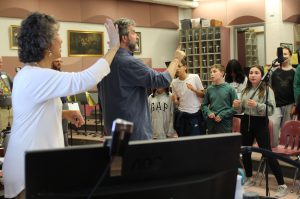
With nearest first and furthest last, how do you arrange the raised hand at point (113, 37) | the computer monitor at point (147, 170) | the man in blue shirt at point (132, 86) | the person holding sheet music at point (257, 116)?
the computer monitor at point (147, 170) → the raised hand at point (113, 37) → the man in blue shirt at point (132, 86) → the person holding sheet music at point (257, 116)

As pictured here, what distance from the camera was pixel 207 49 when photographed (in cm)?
1149

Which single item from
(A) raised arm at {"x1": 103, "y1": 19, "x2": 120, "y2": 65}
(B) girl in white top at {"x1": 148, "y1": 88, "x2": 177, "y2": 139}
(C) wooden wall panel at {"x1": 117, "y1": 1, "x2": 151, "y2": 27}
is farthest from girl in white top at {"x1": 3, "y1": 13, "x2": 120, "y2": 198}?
Answer: (C) wooden wall panel at {"x1": 117, "y1": 1, "x2": 151, "y2": 27}

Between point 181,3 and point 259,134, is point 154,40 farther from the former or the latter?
point 259,134

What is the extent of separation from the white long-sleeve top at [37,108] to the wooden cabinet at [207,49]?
382 inches

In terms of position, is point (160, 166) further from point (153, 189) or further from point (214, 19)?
point (214, 19)

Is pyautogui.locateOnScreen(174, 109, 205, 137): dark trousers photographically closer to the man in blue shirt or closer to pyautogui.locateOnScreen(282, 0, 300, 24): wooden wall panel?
the man in blue shirt

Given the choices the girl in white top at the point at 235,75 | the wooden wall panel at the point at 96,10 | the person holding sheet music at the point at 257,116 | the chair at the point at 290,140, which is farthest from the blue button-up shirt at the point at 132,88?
the wooden wall panel at the point at 96,10

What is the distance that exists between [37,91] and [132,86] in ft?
4.04

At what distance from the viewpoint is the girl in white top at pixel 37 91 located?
181 cm

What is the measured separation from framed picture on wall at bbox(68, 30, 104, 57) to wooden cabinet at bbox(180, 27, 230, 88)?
2.54 m

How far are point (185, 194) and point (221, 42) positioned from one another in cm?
1045

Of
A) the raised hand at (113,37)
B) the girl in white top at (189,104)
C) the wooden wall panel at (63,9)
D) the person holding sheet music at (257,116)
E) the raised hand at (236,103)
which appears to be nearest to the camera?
the raised hand at (113,37)

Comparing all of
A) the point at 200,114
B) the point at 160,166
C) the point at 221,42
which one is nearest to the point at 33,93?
the point at 160,166

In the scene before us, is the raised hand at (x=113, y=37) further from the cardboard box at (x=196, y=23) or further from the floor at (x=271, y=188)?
the cardboard box at (x=196, y=23)
